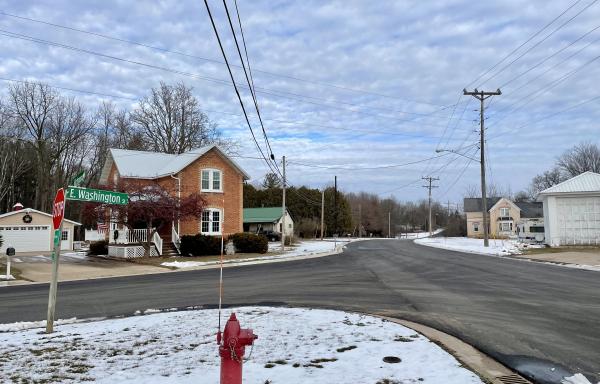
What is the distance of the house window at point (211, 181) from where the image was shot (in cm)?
3641

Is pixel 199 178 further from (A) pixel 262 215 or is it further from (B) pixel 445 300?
(A) pixel 262 215

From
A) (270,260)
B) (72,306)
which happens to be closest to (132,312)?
(72,306)

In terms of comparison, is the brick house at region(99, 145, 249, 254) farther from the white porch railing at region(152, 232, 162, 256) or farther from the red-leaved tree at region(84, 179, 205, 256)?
the red-leaved tree at region(84, 179, 205, 256)

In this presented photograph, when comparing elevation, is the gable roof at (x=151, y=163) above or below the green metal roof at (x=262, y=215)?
above

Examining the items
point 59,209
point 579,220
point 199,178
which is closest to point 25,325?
point 59,209

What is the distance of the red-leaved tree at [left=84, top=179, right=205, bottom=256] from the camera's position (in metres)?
28.7

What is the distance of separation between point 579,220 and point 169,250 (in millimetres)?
29210

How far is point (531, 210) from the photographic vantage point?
77625mm

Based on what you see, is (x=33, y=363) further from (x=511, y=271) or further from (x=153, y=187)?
(x=153, y=187)

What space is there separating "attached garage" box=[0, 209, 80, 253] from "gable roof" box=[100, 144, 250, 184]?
6.55 m

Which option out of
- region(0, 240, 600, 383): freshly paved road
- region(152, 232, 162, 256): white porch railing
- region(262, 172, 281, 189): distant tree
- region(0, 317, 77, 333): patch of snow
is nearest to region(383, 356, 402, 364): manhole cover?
region(0, 240, 600, 383): freshly paved road

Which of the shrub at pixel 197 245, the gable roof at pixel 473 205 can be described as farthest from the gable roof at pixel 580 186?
the gable roof at pixel 473 205

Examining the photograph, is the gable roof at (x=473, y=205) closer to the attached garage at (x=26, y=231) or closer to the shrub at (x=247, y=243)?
the shrub at (x=247, y=243)

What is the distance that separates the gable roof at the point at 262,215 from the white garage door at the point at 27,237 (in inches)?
1151
